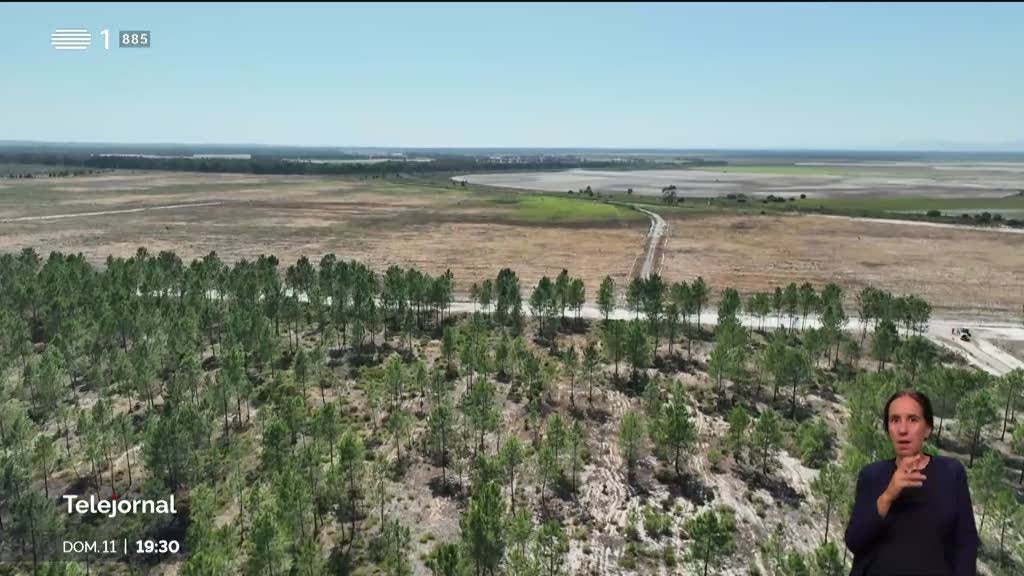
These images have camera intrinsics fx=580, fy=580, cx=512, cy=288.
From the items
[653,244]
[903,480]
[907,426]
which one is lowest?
[653,244]

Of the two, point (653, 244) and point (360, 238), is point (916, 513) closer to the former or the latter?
point (653, 244)

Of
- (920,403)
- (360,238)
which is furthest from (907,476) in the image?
(360,238)

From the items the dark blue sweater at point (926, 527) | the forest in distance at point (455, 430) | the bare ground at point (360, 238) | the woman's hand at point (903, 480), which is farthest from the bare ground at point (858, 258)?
the woman's hand at point (903, 480)

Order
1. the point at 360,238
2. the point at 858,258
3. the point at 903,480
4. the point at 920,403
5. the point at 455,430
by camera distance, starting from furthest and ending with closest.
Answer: the point at 360,238 → the point at 858,258 → the point at 455,430 → the point at 920,403 → the point at 903,480

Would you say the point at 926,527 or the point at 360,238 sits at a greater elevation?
the point at 926,527

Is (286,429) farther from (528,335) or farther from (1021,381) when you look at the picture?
(1021,381)

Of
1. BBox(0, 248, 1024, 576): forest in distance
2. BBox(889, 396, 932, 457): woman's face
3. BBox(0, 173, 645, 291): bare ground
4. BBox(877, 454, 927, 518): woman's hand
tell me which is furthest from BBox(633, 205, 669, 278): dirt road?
BBox(877, 454, 927, 518): woman's hand

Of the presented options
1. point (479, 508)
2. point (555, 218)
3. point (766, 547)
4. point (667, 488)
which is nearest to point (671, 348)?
point (667, 488)
